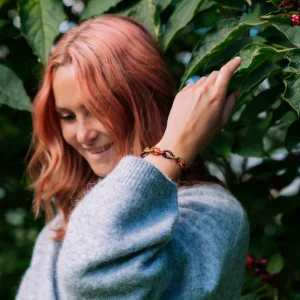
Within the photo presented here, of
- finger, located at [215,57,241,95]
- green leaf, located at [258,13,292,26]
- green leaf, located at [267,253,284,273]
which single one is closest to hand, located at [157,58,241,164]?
finger, located at [215,57,241,95]

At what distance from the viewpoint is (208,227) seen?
143 cm

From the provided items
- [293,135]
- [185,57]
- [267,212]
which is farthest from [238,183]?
[293,135]

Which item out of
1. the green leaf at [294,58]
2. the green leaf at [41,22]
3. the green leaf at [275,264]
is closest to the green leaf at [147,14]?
the green leaf at [41,22]

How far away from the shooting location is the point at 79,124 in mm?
1564

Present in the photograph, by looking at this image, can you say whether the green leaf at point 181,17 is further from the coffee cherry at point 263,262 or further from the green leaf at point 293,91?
the coffee cherry at point 263,262

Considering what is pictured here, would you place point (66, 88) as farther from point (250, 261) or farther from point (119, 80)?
point (250, 261)

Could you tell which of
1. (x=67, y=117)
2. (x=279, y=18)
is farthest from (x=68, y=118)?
(x=279, y=18)

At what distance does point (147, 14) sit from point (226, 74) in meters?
0.35

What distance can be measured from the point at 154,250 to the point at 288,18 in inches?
18.4

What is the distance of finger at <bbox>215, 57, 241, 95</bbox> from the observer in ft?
4.24

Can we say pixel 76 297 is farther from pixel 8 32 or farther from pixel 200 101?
pixel 8 32

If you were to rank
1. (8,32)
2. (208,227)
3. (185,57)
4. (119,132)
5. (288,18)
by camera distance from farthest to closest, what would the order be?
1. (185,57)
2. (8,32)
3. (119,132)
4. (208,227)
5. (288,18)

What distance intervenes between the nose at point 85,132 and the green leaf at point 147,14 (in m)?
0.25

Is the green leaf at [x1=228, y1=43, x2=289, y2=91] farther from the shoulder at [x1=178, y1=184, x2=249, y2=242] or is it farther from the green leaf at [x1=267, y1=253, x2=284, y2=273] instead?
the green leaf at [x1=267, y1=253, x2=284, y2=273]
